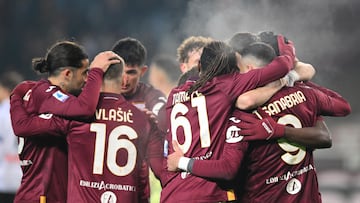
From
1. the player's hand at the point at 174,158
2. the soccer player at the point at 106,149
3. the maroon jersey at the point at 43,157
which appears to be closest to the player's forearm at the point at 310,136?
the player's hand at the point at 174,158

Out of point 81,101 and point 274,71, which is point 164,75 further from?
point 274,71

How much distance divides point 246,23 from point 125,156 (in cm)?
170

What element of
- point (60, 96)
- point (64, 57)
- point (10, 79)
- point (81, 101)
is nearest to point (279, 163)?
point (81, 101)

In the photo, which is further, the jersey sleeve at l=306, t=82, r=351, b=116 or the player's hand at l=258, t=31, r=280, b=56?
the player's hand at l=258, t=31, r=280, b=56

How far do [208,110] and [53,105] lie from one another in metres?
0.86

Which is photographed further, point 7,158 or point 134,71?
point 7,158

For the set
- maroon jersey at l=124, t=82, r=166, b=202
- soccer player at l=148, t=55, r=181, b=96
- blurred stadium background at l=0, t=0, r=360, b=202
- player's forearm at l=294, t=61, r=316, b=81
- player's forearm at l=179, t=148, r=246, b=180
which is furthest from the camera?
soccer player at l=148, t=55, r=181, b=96

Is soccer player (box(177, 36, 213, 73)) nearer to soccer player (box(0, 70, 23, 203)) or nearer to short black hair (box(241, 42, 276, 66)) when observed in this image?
short black hair (box(241, 42, 276, 66))

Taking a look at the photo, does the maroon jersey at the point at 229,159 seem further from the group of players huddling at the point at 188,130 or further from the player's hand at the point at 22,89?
the player's hand at the point at 22,89

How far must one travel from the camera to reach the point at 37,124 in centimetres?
348

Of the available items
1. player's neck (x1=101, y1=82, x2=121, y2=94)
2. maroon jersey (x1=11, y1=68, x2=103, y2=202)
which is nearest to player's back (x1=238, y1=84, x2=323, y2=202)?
player's neck (x1=101, y1=82, x2=121, y2=94)

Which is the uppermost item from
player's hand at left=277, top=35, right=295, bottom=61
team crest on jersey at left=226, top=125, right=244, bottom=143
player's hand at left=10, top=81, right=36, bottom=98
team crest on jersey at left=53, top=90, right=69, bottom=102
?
player's hand at left=277, top=35, right=295, bottom=61

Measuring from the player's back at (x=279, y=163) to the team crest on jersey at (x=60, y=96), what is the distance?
3.26 ft

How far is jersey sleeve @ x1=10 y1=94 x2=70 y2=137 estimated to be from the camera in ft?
11.3
